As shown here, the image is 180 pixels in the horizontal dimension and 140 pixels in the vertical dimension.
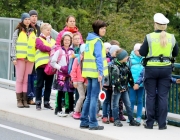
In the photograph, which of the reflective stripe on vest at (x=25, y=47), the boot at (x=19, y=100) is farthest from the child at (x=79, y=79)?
the boot at (x=19, y=100)

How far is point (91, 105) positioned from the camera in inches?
362

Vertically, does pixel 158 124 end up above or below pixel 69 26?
below

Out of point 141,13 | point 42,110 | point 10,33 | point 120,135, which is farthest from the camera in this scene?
point 141,13

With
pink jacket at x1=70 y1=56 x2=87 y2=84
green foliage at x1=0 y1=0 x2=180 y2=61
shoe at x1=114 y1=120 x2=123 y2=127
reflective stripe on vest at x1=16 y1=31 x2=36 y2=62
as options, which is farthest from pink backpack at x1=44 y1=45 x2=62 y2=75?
green foliage at x1=0 y1=0 x2=180 y2=61

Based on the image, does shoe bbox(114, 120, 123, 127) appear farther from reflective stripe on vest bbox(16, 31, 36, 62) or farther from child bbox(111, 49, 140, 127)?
reflective stripe on vest bbox(16, 31, 36, 62)

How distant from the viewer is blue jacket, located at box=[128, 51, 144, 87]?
9.91m

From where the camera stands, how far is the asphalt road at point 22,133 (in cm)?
920

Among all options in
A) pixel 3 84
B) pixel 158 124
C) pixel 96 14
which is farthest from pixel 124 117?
pixel 96 14

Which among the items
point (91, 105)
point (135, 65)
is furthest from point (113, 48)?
point (91, 105)

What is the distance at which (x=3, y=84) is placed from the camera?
46.3 feet

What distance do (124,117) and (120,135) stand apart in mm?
1694

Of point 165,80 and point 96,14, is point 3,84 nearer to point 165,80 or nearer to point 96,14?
point 165,80

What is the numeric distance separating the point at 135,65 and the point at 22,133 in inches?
92.3

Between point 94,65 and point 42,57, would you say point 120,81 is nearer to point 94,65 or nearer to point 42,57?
point 94,65
